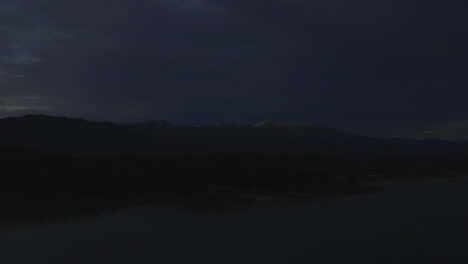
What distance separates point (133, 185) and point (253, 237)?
16.9 m

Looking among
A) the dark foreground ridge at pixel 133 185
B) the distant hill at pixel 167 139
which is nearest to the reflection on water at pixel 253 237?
the dark foreground ridge at pixel 133 185

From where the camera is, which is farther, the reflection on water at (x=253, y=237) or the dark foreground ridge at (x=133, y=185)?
the dark foreground ridge at (x=133, y=185)

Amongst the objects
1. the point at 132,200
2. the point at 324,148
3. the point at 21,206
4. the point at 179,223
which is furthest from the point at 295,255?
the point at 324,148

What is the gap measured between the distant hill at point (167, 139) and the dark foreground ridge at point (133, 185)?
43322 mm

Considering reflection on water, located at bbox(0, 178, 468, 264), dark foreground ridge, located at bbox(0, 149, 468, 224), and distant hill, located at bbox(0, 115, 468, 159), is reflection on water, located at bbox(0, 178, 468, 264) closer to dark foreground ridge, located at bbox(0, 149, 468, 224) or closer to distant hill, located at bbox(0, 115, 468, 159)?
dark foreground ridge, located at bbox(0, 149, 468, 224)

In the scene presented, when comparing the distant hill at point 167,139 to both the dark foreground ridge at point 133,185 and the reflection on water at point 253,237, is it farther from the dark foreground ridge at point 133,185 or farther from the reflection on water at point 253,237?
the reflection on water at point 253,237

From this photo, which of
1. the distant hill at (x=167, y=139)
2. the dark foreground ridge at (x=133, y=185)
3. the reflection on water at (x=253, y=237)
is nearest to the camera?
the reflection on water at (x=253, y=237)

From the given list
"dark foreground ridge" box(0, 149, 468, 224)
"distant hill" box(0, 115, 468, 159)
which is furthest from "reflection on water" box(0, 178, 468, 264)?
"distant hill" box(0, 115, 468, 159)

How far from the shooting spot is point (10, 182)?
100 ft

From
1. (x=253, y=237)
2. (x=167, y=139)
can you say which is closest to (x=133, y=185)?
(x=253, y=237)

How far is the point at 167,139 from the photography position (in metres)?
109

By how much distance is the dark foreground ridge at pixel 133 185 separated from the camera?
2734cm

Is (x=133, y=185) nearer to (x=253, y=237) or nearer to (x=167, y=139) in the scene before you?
(x=253, y=237)

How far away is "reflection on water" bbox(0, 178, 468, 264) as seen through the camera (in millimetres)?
15961
